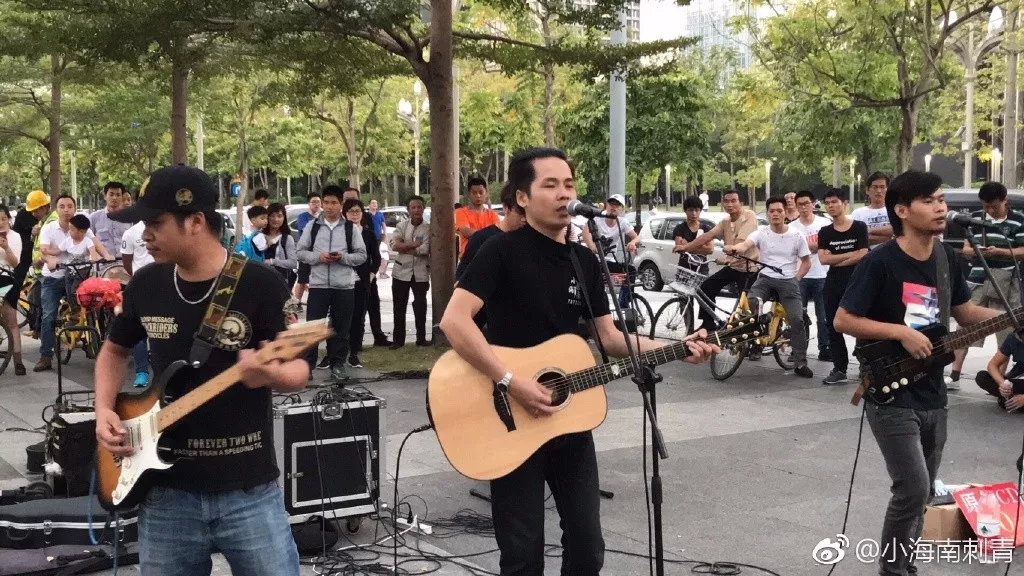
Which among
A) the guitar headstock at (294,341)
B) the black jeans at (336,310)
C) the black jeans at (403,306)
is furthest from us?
the black jeans at (403,306)

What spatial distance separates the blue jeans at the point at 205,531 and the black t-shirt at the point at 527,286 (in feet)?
3.93

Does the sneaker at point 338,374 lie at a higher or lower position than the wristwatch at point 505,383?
lower

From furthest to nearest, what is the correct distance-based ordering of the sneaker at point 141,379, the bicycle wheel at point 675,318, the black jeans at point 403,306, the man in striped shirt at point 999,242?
1. the black jeans at point 403,306
2. the bicycle wheel at point 675,318
3. the sneaker at point 141,379
4. the man in striped shirt at point 999,242

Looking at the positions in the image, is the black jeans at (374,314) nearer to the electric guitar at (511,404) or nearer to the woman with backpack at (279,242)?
the woman with backpack at (279,242)

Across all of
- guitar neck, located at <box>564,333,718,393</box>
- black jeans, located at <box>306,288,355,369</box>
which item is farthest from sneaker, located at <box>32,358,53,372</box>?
guitar neck, located at <box>564,333,718,393</box>

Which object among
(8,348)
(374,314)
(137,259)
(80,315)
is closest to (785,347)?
(374,314)

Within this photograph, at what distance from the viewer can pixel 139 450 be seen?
336cm

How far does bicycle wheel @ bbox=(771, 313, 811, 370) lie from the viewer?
38.9ft

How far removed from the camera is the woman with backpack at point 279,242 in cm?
1291

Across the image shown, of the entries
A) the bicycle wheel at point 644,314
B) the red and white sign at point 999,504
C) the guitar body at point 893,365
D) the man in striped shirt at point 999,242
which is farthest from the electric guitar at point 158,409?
the bicycle wheel at point 644,314

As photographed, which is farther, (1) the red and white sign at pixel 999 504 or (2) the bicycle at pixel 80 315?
(2) the bicycle at pixel 80 315

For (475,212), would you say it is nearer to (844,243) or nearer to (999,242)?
(844,243)

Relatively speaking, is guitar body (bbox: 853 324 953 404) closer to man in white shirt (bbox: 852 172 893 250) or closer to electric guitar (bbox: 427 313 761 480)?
electric guitar (bbox: 427 313 761 480)

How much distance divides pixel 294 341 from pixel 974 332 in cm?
316
